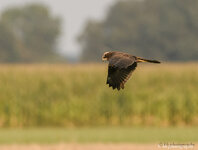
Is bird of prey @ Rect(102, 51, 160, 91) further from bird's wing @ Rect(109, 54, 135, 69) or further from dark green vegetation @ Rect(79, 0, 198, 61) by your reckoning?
dark green vegetation @ Rect(79, 0, 198, 61)

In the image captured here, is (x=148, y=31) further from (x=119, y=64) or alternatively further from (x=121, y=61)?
(x=119, y=64)

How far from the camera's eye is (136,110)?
23016 millimetres

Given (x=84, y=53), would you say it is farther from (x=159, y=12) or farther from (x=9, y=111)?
(x=9, y=111)

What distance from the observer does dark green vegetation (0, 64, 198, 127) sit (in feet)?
75.6

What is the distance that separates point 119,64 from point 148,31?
57329 mm

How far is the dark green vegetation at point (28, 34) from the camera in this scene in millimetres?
64438

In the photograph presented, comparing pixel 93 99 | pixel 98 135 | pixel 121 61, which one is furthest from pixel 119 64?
pixel 93 99

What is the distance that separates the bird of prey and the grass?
10893mm

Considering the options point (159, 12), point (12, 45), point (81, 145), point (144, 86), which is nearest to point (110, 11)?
point (159, 12)

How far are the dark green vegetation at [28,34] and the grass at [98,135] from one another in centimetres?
4116

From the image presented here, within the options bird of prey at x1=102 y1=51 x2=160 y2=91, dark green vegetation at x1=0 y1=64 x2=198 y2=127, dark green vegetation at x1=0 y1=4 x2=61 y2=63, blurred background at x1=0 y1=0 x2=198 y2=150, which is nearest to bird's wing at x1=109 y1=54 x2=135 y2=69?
bird of prey at x1=102 y1=51 x2=160 y2=91

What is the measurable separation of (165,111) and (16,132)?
5239 mm

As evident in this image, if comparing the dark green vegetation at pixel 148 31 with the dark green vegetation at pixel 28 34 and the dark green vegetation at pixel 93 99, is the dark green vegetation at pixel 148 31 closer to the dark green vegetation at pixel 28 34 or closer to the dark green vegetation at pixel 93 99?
the dark green vegetation at pixel 28 34

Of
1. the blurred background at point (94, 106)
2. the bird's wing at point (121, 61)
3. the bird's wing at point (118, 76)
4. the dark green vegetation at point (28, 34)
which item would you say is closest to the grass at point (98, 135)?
the blurred background at point (94, 106)
